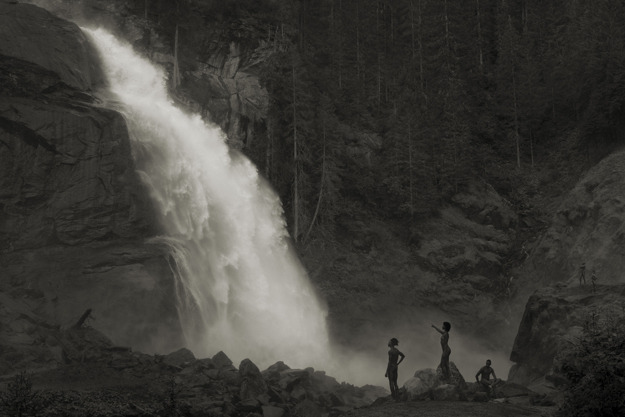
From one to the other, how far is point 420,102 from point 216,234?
74.4 ft

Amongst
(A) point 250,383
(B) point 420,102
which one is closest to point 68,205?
(A) point 250,383

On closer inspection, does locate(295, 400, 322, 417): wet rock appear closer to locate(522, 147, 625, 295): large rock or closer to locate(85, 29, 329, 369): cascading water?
locate(85, 29, 329, 369): cascading water

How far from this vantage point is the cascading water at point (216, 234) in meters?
26.7

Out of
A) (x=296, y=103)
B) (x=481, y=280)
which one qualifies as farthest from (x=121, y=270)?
(x=481, y=280)

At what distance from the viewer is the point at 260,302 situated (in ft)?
98.7

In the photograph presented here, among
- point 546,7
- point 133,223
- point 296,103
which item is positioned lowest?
point 133,223

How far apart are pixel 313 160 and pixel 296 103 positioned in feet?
13.2

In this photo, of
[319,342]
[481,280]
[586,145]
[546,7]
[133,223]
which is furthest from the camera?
[546,7]

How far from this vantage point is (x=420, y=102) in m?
45.5

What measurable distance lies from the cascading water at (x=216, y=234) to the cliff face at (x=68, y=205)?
121 cm

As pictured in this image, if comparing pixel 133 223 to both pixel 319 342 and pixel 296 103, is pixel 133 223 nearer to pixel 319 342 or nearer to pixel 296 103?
pixel 319 342

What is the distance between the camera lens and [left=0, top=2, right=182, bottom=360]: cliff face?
74.4 feet

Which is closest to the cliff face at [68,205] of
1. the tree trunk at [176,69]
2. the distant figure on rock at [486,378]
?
the tree trunk at [176,69]

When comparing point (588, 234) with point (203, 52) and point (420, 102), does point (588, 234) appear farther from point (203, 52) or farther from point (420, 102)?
point (203, 52)
